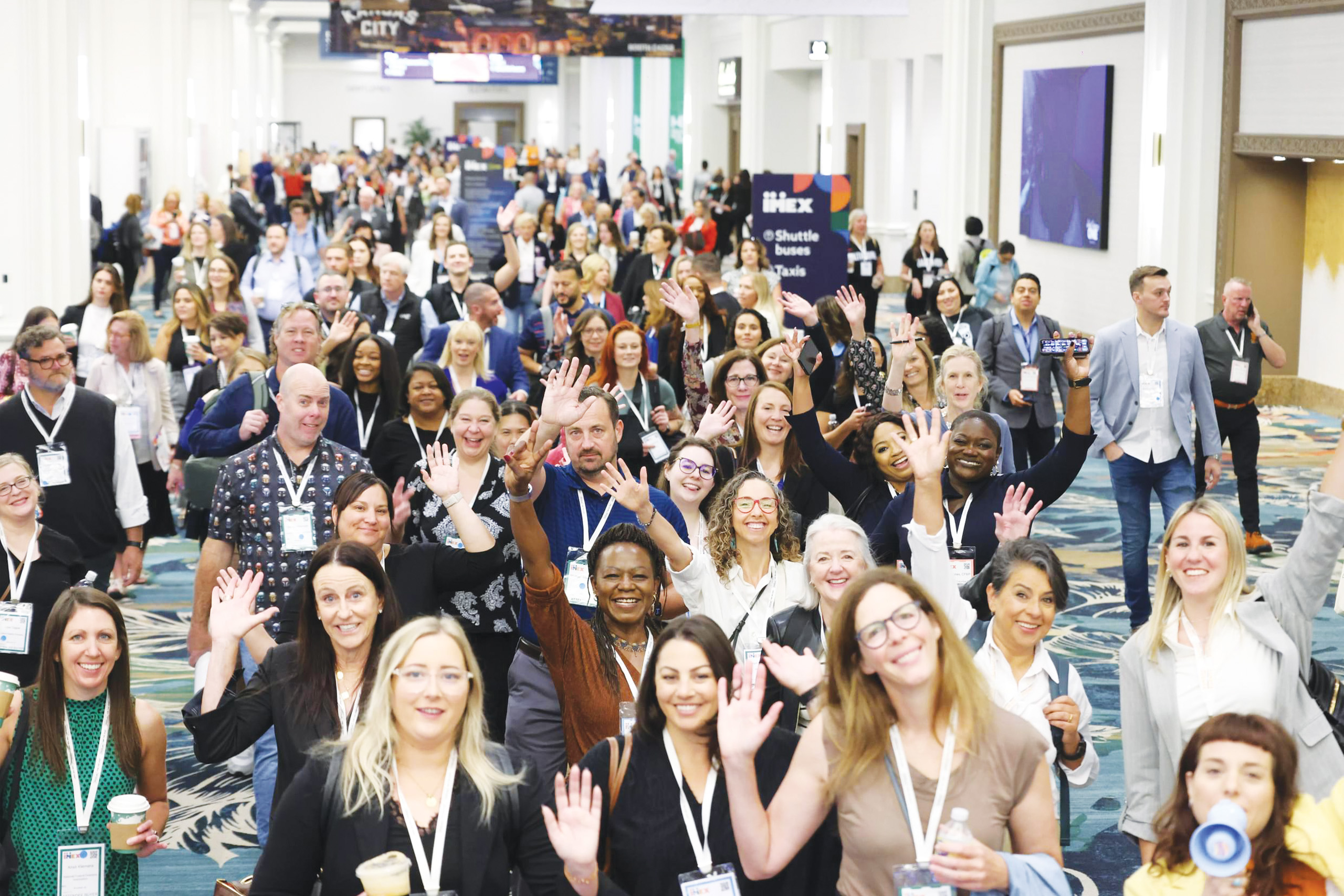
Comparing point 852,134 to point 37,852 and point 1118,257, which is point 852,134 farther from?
point 37,852

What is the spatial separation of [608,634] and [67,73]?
33.8ft

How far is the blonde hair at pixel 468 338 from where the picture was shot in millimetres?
7672

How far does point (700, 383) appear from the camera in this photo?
8.48 meters

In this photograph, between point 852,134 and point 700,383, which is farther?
point 852,134

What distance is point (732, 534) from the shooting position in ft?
16.0

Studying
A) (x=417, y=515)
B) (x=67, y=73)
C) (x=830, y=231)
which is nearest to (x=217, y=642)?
(x=417, y=515)

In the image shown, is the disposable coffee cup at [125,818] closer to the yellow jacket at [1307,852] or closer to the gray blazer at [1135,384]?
the yellow jacket at [1307,852]

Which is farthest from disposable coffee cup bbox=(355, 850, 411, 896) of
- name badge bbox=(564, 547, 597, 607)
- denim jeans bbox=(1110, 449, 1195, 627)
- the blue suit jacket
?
the blue suit jacket

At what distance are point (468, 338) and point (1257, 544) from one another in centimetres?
465

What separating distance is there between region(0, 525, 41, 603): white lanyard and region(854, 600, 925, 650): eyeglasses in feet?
10.4

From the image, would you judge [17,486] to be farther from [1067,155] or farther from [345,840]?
[1067,155]

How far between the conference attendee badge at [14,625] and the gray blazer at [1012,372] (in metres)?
5.25

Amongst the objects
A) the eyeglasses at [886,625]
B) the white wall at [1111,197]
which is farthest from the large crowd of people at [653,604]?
the white wall at [1111,197]

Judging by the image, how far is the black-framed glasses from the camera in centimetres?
576
